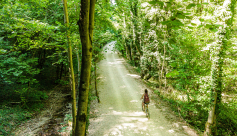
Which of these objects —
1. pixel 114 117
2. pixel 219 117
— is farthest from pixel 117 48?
pixel 219 117

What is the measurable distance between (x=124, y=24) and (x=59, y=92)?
11.9 m

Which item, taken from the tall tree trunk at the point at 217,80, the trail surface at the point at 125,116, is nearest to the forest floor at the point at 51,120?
the trail surface at the point at 125,116

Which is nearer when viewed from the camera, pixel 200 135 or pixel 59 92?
pixel 200 135

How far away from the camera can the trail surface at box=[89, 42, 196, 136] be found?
280 inches

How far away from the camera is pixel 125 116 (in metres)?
8.77

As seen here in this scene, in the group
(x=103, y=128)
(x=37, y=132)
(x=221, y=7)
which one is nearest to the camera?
(x=221, y=7)

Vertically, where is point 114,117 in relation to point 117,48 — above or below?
below

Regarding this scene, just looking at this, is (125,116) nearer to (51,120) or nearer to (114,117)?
(114,117)

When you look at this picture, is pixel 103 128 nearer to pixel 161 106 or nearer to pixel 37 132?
pixel 37 132

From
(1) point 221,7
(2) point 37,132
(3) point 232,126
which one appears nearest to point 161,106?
(3) point 232,126

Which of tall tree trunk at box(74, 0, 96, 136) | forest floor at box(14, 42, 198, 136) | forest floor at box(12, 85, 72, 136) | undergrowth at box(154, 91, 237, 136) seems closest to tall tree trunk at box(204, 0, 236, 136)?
undergrowth at box(154, 91, 237, 136)

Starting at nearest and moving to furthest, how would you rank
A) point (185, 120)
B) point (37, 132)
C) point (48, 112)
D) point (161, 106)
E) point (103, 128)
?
point (37, 132)
point (103, 128)
point (185, 120)
point (48, 112)
point (161, 106)

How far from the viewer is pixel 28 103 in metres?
9.59

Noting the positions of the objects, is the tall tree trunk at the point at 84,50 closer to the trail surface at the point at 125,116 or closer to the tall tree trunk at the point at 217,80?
the trail surface at the point at 125,116
